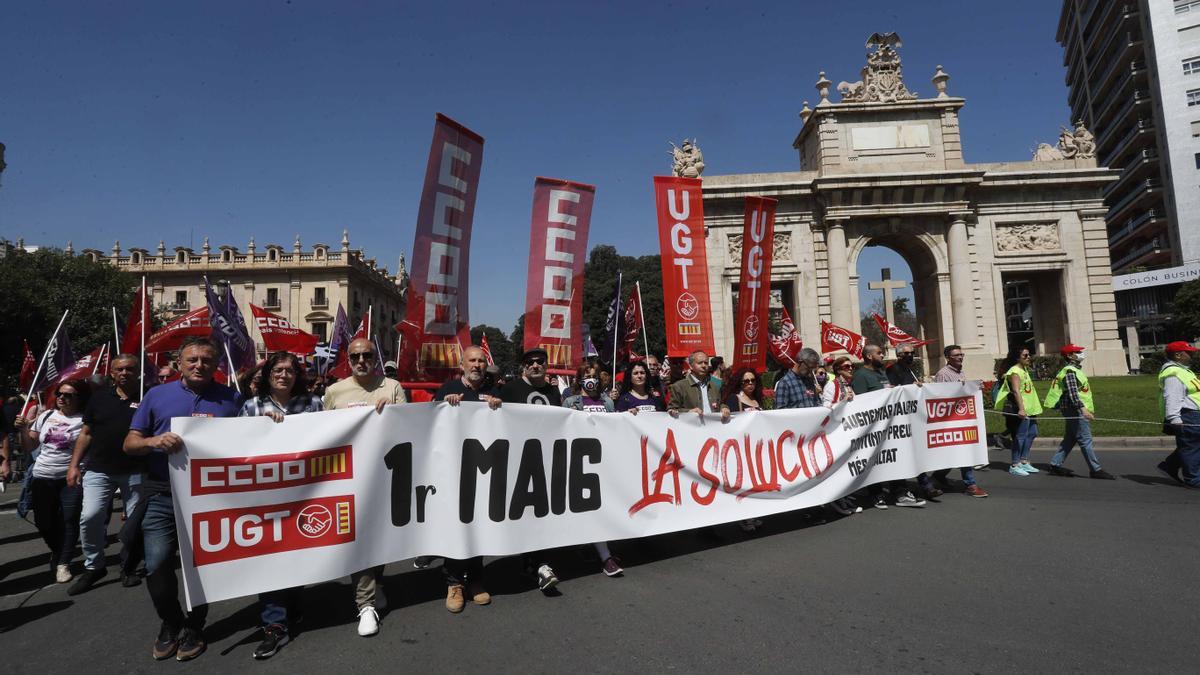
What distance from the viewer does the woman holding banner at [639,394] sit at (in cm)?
557

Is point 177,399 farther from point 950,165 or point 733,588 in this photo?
point 950,165

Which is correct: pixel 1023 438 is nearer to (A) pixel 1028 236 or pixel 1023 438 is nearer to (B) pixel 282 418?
(B) pixel 282 418

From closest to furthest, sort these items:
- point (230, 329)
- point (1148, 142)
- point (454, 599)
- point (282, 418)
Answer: point (282, 418), point (454, 599), point (230, 329), point (1148, 142)

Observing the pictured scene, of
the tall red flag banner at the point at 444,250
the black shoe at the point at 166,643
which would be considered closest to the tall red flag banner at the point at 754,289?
the tall red flag banner at the point at 444,250

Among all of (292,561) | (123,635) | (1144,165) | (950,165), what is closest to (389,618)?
(292,561)

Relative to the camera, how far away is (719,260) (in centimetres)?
2862

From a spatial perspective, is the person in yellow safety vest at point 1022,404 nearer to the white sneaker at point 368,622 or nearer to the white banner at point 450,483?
the white banner at point 450,483

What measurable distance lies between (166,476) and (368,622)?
1.48 metres

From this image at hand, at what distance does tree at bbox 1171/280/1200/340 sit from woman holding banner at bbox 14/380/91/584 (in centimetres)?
4948

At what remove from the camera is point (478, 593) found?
4.24m

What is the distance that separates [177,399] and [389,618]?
6.30ft

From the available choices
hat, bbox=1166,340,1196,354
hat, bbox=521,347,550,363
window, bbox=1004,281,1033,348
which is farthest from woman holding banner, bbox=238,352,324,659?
window, bbox=1004,281,1033,348

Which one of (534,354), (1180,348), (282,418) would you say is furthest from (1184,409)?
(282,418)

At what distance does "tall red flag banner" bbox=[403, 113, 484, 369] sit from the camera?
213 inches
